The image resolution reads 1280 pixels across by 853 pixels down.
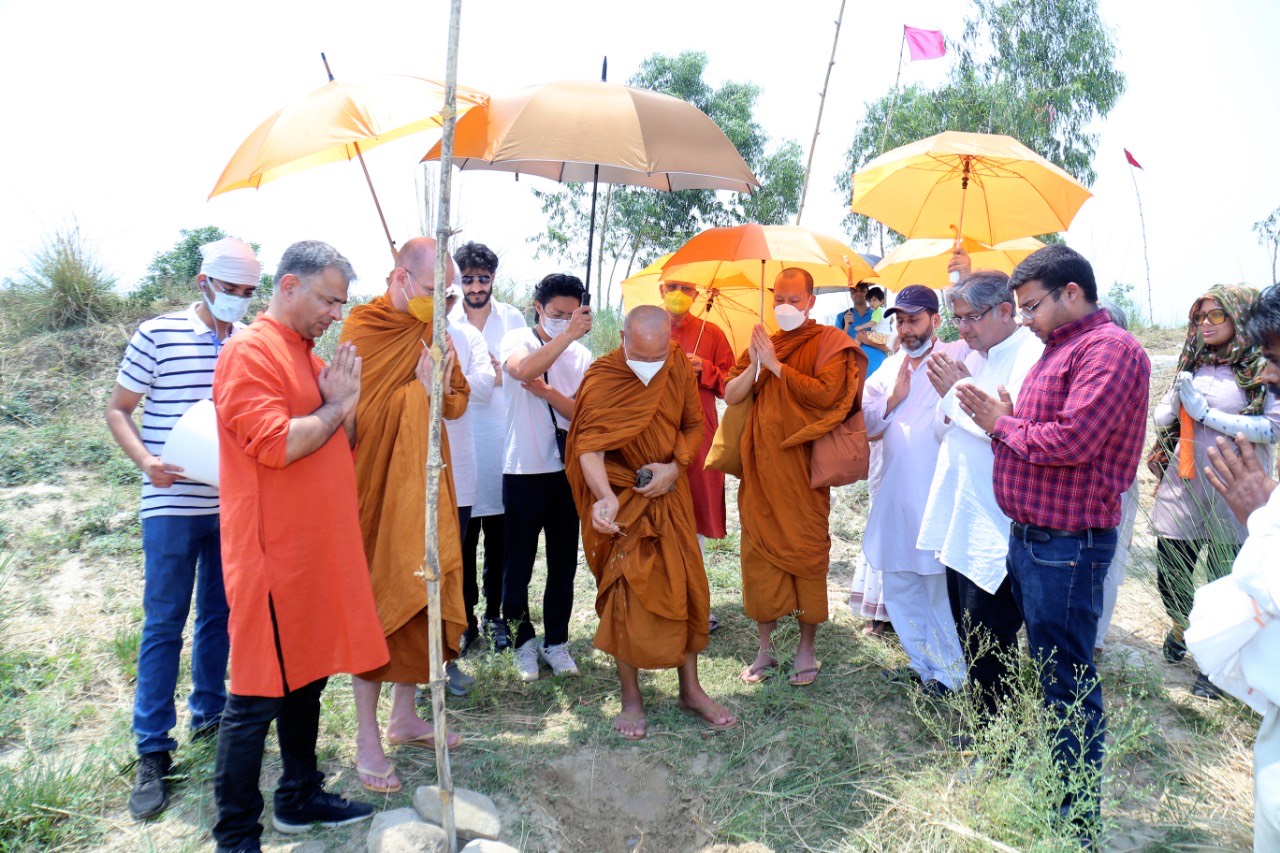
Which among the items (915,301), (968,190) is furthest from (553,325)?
(968,190)

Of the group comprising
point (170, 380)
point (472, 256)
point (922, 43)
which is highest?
point (922, 43)

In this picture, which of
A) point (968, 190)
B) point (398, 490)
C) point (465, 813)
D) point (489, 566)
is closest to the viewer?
point (465, 813)

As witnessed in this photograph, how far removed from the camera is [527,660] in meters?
4.33

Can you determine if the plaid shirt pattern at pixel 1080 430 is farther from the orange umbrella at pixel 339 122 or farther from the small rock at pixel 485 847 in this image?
the orange umbrella at pixel 339 122

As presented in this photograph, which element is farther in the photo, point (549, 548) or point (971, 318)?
point (549, 548)

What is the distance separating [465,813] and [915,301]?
3.18 meters

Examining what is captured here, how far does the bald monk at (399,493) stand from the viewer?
329cm

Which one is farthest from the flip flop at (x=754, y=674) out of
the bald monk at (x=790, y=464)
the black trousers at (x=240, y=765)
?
the black trousers at (x=240, y=765)

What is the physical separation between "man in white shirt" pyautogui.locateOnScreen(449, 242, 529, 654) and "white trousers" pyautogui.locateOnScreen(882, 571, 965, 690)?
6.93ft

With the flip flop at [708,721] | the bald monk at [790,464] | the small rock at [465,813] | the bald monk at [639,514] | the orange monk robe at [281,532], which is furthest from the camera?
the bald monk at [790,464]

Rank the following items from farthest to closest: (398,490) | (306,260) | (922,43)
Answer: (922,43), (398,490), (306,260)

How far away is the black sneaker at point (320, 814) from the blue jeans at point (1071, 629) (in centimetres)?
250

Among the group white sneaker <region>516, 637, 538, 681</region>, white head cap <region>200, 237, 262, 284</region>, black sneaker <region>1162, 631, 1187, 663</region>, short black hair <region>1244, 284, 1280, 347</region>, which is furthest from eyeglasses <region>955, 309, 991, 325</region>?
white head cap <region>200, 237, 262, 284</region>

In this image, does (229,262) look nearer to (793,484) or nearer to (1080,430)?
(793,484)
